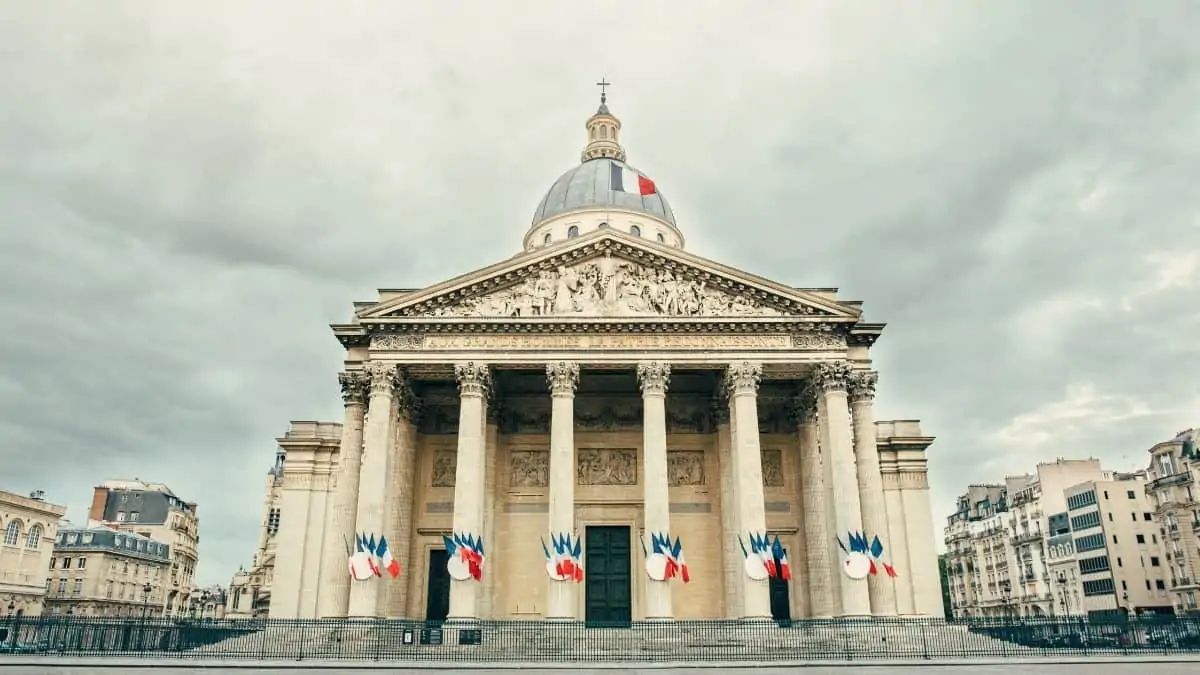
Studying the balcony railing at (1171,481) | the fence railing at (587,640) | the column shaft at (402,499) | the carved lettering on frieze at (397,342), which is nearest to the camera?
the fence railing at (587,640)

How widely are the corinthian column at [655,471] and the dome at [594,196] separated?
2269 centimetres

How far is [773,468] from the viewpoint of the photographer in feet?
109

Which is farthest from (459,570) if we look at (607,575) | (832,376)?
(832,376)

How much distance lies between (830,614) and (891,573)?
122 inches

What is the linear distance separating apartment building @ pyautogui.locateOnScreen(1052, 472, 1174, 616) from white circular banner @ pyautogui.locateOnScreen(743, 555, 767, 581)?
45636mm

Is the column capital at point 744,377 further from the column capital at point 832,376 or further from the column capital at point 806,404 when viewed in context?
the column capital at point 806,404

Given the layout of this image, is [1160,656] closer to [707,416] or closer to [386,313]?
[707,416]

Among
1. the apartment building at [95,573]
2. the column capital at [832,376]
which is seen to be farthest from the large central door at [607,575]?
the apartment building at [95,573]

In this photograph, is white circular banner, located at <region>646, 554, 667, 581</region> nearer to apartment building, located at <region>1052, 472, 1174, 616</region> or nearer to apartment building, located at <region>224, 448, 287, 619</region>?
apartment building, located at <region>224, 448, 287, 619</region>

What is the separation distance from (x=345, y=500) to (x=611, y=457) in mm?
10350

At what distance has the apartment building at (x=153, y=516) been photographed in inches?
3071

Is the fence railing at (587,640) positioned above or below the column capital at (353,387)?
below

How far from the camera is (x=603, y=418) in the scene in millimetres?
33781

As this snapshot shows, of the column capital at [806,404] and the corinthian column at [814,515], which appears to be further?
the column capital at [806,404]
